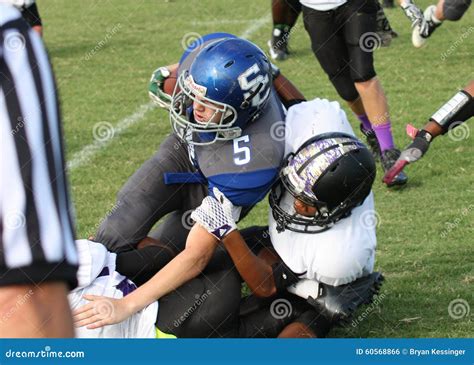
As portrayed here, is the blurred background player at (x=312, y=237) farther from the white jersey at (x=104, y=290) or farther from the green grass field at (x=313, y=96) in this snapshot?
the white jersey at (x=104, y=290)

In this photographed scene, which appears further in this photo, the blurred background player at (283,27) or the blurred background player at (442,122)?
the blurred background player at (283,27)

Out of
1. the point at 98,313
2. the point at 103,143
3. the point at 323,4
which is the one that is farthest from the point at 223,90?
the point at 103,143

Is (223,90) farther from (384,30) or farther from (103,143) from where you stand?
(384,30)

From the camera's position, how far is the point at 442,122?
539cm

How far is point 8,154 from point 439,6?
201 inches

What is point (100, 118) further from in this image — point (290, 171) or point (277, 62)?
point (290, 171)

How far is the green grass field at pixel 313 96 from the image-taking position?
14.6 feet

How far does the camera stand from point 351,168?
370 centimetres

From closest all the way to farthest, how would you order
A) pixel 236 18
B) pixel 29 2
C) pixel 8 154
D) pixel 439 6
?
pixel 8 154
pixel 439 6
pixel 29 2
pixel 236 18

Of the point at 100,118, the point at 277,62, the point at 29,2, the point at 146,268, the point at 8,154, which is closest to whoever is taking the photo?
the point at 8,154

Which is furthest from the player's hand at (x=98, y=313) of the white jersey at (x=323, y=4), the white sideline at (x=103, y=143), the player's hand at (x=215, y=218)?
the white jersey at (x=323, y=4)

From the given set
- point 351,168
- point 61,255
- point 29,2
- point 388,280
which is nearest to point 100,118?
point 29,2

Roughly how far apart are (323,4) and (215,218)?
2.88 metres

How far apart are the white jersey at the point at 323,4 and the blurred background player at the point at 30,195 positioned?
4502mm
